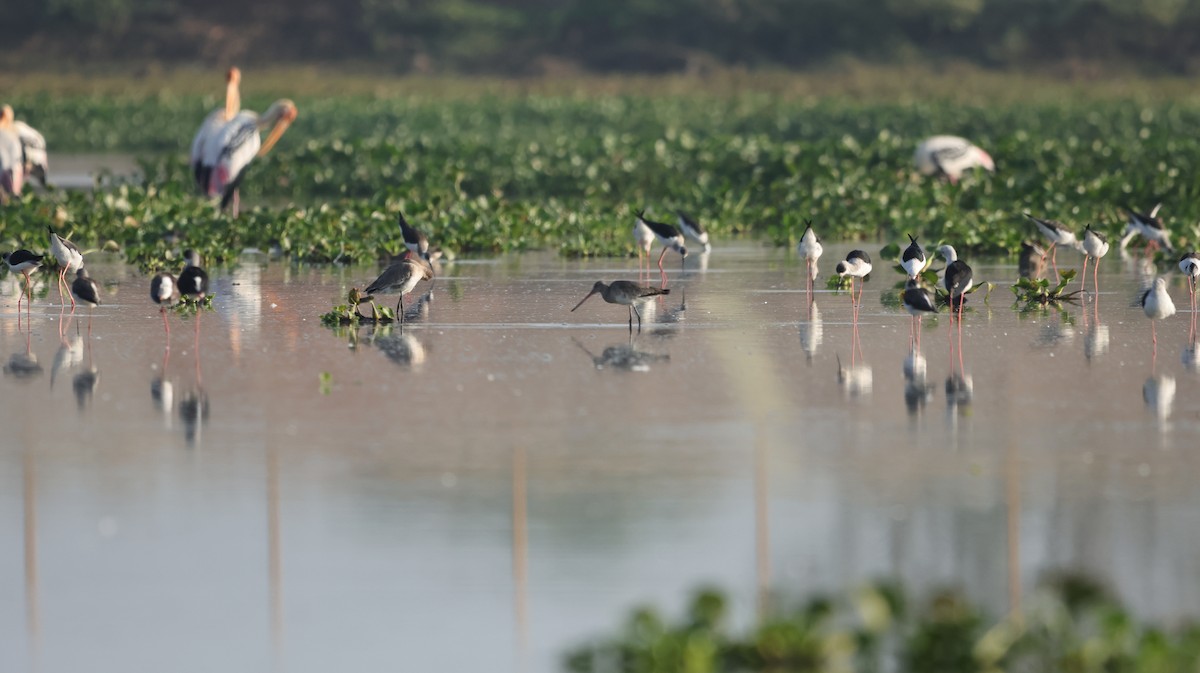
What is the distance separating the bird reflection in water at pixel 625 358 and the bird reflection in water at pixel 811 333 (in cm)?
96

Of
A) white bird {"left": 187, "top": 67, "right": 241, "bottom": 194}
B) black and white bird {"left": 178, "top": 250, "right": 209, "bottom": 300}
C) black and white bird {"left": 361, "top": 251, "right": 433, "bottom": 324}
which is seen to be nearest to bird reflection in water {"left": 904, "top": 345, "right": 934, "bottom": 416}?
black and white bird {"left": 361, "top": 251, "right": 433, "bottom": 324}

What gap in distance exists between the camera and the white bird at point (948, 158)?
1164 inches

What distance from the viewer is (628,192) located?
97.4ft

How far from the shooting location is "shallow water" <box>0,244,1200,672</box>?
282 inches

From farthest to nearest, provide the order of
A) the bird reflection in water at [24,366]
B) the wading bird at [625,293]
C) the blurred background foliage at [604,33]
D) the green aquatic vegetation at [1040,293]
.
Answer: the blurred background foliage at [604,33]
the green aquatic vegetation at [1040,293]
the wading bird at [625,293]
the bird reflection in water at [24,366]

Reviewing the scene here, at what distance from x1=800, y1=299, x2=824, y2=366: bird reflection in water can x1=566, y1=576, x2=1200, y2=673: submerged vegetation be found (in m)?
6.39

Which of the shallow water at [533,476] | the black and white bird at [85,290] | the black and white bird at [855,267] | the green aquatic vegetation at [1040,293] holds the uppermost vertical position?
the black and white bird at [855,267]

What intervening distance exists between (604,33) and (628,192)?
48786 millimetres

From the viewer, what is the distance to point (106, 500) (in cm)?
881

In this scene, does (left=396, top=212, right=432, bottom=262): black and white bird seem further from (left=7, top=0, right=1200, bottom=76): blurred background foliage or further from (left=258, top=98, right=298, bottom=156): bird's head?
(left=7, top=0, right=1200, bottom=76): blurred background foliage

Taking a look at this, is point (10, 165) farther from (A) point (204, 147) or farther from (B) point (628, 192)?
(B) point (628, 192)

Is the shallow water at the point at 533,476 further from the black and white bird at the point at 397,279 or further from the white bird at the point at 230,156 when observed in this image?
the white bird at the point at 230,156

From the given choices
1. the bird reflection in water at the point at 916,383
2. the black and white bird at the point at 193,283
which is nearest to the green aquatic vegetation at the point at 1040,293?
the bird reflection in water at the point at 916,383

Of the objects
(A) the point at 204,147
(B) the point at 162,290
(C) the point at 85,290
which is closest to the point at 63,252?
(C) the point at 85,290
